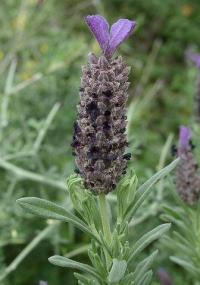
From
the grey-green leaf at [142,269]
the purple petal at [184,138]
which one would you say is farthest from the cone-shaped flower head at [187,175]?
the grey-green leaf at [142,269]

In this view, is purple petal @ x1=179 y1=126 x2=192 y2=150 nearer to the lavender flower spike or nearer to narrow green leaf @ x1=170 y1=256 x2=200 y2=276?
narrow green leaf @ x1=170 y1=256 x2=200 y2=276

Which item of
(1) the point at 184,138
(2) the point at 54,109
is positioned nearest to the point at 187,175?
(1) the point at 184,138

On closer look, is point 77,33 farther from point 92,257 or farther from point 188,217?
point 92,257

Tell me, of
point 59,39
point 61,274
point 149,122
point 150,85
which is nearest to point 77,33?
point 150,85

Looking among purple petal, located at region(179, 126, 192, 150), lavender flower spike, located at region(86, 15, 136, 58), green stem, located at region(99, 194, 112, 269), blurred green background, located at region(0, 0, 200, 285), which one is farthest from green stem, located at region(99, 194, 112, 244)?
blurred green background, located at region(0, 0, 200, 285)

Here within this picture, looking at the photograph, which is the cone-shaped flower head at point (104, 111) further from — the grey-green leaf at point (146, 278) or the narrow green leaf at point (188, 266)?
the narrow green leaf at point (188, 266)

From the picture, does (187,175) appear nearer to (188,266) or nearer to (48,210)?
(188,266)

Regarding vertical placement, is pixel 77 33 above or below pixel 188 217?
above
